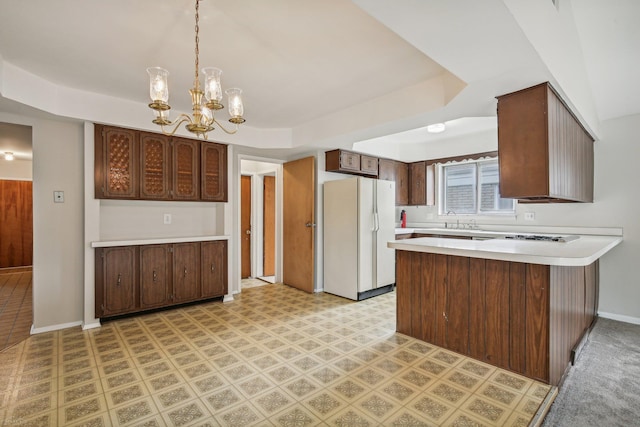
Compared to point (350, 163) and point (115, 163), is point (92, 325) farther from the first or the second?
point (350, 163)

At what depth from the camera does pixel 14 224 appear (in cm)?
677

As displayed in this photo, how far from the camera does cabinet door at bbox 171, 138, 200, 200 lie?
3.97 metres

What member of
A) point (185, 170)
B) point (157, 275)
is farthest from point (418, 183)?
point (157, 275)

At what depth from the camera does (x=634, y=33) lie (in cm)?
230

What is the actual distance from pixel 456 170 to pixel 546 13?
162 inches

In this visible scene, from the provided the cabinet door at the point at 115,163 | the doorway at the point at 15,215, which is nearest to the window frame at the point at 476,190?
the cabinet door at the point at 115,163

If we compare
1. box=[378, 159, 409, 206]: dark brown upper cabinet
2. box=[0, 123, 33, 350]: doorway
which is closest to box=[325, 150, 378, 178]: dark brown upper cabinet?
box=[378, 159, 409, 206]: dark brown upper cabinet

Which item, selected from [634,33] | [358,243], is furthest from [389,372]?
[634,33]

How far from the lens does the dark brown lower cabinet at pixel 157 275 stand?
3.43m

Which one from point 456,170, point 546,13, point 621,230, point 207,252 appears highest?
point 546,13

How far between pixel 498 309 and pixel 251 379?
200 centimetres

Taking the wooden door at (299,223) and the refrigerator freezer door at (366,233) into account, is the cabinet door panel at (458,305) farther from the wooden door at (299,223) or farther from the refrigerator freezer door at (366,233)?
the wooden door at (299,223)

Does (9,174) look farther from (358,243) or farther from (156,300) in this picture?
(358,243)

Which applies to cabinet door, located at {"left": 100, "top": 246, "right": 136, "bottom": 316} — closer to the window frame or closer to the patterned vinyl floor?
the patterned vinyl floor
